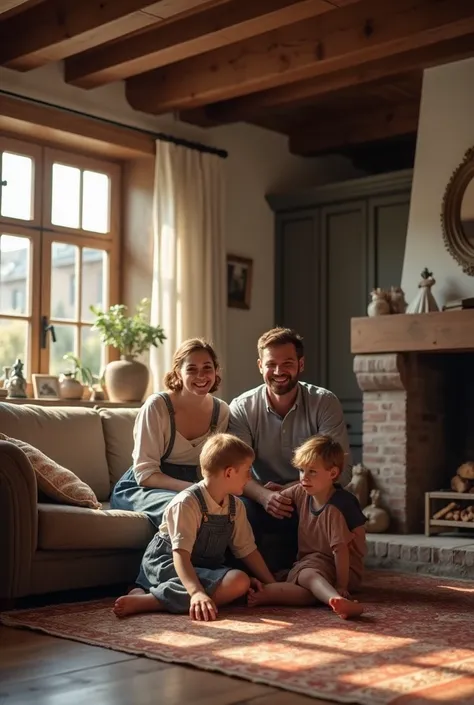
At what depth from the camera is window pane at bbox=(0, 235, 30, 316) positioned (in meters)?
5.37

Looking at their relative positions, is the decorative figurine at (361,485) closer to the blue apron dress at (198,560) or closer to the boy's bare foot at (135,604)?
the blue apron dress at (198,560)

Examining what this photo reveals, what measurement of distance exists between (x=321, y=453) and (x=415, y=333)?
181 cm

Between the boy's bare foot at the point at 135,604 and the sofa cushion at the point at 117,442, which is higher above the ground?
the sofa cushion at the point at 117,442

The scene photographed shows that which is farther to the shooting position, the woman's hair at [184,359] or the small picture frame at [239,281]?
the small picture frame at [239,281]

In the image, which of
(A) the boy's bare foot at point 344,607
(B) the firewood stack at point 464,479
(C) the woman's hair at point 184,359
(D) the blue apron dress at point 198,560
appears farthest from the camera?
(B) the firewood stack at point 464,479

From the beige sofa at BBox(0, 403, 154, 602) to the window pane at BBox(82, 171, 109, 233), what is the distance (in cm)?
182

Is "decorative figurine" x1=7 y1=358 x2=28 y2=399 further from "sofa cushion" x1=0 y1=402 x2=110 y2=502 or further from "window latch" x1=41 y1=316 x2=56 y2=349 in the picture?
"sofa cushion" x1=0 y1=402 x2=110 y2=502

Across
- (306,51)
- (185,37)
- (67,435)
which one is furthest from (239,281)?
(67,435)

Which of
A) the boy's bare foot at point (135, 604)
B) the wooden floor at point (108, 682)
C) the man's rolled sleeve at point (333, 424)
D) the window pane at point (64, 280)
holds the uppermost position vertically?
the window pane at point (64, 280)

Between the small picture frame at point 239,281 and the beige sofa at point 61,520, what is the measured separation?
220 centimetres

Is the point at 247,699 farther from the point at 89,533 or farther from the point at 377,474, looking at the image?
the point at 377,474

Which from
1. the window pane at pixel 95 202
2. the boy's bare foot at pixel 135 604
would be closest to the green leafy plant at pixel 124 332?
the window pane at pixel 95 202

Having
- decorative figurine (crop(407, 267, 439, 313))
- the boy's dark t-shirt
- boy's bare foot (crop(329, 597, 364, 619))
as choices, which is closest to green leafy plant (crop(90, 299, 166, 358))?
decorative figurine (crop(407, 267, 439, 313))

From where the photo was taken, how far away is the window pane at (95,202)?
582cm
